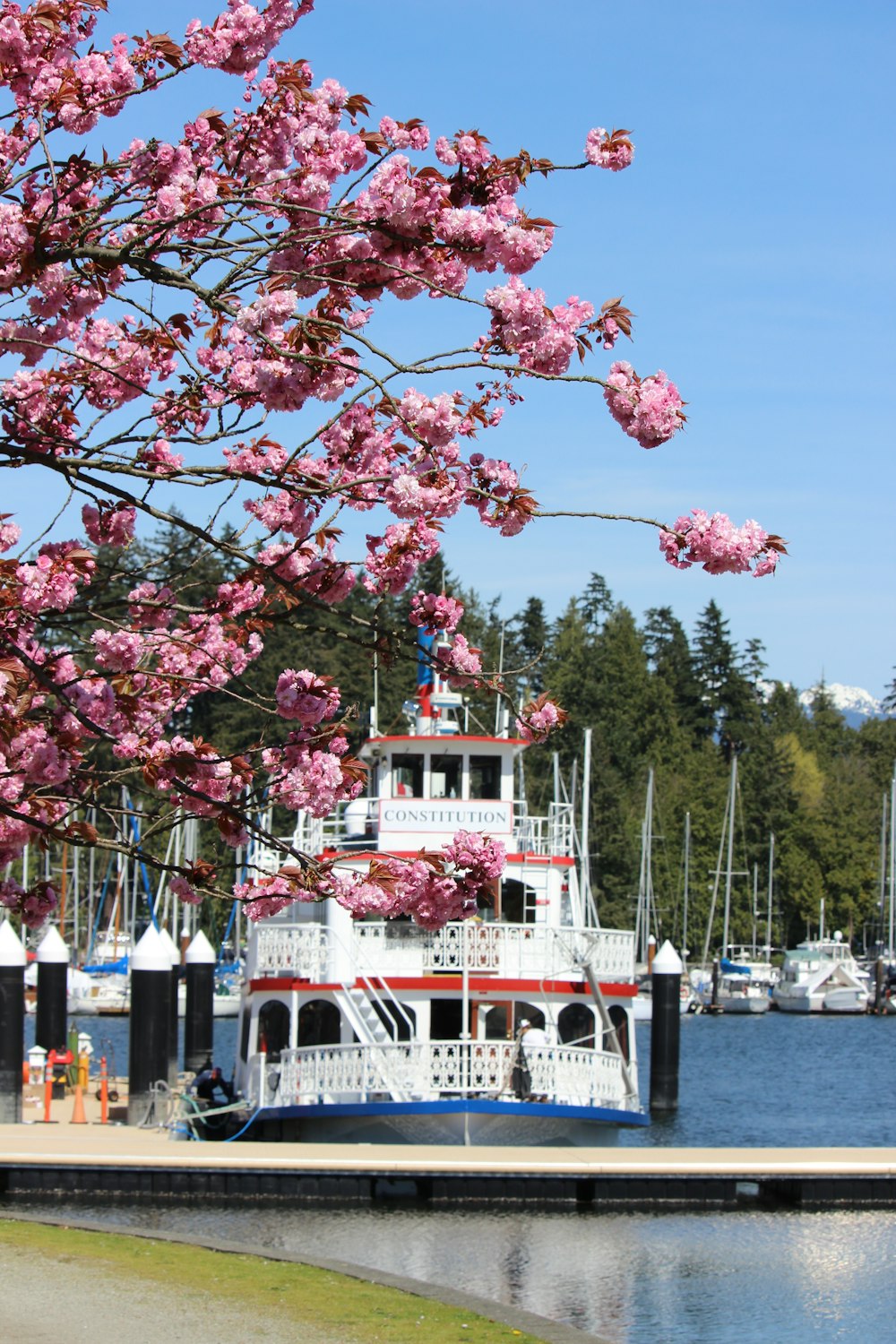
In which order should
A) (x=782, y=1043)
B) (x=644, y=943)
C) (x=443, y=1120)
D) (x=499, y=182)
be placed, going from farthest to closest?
(x=644, y=943) → (x=782, y=1043) → (x=443, y=1120) → (x=499, y=182)

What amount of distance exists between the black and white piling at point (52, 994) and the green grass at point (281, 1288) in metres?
22.4

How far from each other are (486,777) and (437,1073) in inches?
225

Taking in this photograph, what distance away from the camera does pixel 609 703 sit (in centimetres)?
12850

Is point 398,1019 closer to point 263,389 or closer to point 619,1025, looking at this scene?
point 619,1025

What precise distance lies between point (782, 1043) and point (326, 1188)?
172ft

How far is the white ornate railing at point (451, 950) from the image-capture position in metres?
26.3

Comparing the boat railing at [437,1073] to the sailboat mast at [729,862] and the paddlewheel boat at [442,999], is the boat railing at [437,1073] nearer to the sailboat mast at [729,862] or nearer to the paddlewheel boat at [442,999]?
the paddlewheel boat at [442,999]

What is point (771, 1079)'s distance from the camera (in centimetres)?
5650

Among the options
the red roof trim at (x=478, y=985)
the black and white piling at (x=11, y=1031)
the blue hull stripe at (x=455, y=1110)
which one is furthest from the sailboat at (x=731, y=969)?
the blue hull stripe at (x=455, y=1110)

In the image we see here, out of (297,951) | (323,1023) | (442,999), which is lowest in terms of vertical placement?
(323,1023)

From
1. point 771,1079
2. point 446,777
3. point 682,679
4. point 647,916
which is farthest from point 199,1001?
point 682,679

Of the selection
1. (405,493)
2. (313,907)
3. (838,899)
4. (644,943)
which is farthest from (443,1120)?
(838,899)

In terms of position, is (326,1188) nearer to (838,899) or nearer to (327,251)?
(327,251)


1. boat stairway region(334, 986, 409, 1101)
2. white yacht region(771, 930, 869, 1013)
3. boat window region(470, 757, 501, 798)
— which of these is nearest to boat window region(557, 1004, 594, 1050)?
boat stairway region(334, 986, 409, 1101)
